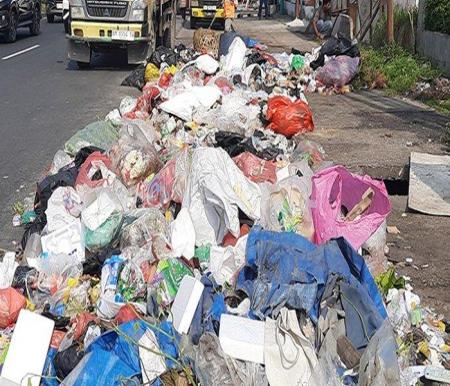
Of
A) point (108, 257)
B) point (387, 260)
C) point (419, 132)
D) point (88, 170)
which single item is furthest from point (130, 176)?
point (419, 132)

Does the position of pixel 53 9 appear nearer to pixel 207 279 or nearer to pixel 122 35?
pixel 122 35

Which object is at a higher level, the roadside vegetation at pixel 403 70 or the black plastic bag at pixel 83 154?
the black plastic bag at pixel 83 154

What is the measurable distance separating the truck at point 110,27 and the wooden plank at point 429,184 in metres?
8.16

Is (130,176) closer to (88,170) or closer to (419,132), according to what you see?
(88,170)

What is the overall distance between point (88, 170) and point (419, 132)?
495 cm

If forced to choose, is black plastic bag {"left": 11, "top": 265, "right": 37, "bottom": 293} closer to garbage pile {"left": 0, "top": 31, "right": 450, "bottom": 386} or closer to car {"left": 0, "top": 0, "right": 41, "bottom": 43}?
garbage pile {"left": 0, "top": 31, "right": 450, "bottom": 386}

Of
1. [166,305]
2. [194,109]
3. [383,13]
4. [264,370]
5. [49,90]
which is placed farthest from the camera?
[383,13]

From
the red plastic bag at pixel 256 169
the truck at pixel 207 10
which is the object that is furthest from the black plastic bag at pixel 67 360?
the truck at pixel 207 10

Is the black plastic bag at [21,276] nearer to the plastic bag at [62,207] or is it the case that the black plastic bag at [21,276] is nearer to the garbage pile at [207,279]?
the garbage pile at [207,279]

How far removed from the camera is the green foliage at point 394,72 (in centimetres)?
1314

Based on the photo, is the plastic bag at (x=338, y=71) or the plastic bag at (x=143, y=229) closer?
the plastic bag at (x=143, y=229)

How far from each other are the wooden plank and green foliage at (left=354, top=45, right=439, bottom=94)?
5140 millimetres

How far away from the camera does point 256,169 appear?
6.18 m

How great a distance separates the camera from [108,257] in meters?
4.96
